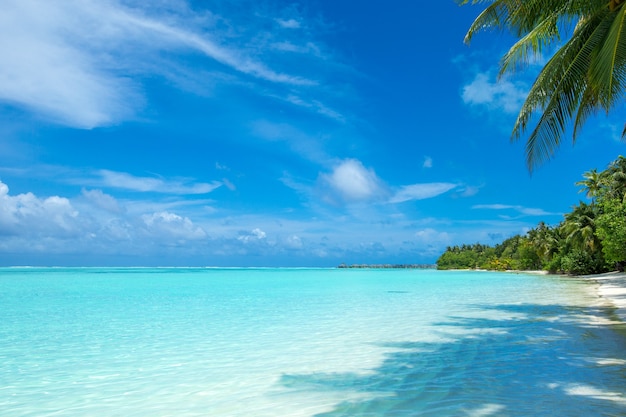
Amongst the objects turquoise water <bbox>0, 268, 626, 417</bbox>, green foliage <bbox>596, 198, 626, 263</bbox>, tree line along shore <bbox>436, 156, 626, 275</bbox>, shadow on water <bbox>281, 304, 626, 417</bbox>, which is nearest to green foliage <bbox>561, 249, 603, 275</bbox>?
tree line along shore <bbox>436, 156, 626, 275</bbox>

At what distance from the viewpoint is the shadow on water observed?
166 inches

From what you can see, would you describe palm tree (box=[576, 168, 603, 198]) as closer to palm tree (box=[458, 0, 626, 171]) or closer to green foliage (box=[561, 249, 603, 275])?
green foliage (box=[561, 249, 603, 275])

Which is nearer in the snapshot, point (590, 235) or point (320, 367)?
point (320, 367)

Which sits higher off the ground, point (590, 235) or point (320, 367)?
point (590, 235)

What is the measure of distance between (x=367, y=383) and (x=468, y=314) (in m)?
7.79

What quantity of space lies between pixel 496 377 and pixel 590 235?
118 feet

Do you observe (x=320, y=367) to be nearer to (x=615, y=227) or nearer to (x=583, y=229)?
(x=615, y=227)

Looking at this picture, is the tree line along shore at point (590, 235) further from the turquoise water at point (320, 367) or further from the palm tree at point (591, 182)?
the turquoise water at point (320, 367)

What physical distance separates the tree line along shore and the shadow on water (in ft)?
62.5

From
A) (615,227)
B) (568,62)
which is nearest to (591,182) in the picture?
(615,227)

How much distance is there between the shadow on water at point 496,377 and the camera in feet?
13.8

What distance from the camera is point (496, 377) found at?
210 inches

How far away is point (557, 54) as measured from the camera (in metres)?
7.12

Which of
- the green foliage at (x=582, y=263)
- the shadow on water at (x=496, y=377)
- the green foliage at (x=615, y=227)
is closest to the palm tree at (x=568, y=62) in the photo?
the shadow on water at (x=496, y=377)
